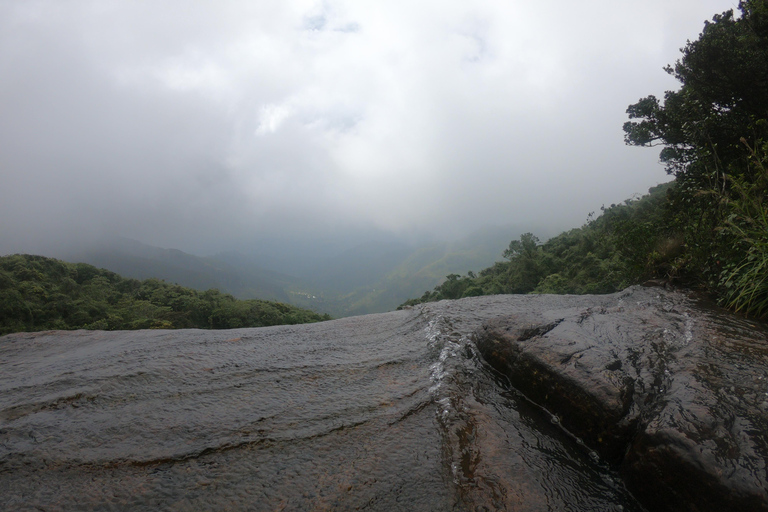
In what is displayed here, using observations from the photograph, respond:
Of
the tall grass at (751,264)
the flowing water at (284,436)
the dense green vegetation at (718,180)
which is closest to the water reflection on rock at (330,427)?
the flowing water at (284,436)

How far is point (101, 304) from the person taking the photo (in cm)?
3272

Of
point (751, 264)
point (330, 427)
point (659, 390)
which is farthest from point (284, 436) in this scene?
point (751, 264)

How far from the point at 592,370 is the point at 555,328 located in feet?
4.41

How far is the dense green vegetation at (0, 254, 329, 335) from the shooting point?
28906mm

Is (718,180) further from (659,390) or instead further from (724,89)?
(659,390)

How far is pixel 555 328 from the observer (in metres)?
5.14

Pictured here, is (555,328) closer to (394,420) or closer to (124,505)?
(394,420)

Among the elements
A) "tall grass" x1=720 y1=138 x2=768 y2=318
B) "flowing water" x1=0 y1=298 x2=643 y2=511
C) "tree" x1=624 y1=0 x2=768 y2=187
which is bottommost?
"flowing water" x1=0 y1=298 x2=643 y2=511

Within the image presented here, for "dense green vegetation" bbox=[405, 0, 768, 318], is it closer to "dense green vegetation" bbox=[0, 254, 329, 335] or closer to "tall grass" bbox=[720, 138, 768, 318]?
"tall grass" bbox=[720, 138, 768, 318]

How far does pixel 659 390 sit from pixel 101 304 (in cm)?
4215

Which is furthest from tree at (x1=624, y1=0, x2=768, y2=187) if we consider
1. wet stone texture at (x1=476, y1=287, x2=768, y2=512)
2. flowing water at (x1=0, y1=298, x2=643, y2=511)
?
flowing water at (x1=0, y1=298, x2=643, y2=511)

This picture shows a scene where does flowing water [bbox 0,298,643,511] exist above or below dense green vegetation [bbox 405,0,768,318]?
below

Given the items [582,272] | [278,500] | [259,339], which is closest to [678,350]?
[278,500]

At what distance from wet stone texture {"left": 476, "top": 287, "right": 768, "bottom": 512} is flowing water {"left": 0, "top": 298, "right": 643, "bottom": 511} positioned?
0.31m
